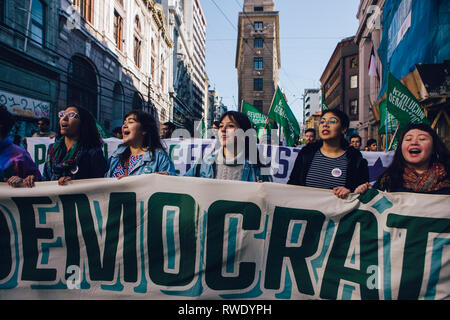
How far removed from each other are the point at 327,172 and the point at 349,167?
0.18 metres

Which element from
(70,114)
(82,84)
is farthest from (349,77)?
(70,114)

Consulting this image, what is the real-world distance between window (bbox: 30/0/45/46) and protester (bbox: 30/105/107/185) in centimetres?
1154

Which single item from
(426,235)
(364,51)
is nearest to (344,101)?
(364,51)

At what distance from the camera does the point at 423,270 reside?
2250 millimetres

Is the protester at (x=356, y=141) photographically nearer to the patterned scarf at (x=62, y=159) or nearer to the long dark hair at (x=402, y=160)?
the long dark hair at (x=402, y=160)

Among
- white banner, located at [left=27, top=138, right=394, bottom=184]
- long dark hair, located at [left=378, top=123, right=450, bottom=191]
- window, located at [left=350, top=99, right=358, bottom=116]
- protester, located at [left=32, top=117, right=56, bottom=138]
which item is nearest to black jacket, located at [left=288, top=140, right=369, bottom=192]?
long dark hair, located at [left=378, top=123, right=450, bottom=191]

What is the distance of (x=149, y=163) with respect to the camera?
8.93 ft

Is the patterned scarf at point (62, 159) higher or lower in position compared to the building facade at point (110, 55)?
lower

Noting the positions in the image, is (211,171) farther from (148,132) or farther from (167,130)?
(167,130)

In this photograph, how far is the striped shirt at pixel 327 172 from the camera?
8.61 feet

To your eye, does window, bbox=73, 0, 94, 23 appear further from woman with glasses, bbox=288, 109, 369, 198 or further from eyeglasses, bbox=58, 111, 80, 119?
woman with glasses, bbox=288, 109, 369, 198

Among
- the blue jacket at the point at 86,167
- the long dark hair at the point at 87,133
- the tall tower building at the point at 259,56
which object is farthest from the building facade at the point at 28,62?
the tall tower building at the point at 259,56

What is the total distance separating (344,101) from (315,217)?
142ft

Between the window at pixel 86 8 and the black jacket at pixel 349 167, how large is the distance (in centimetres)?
1694
